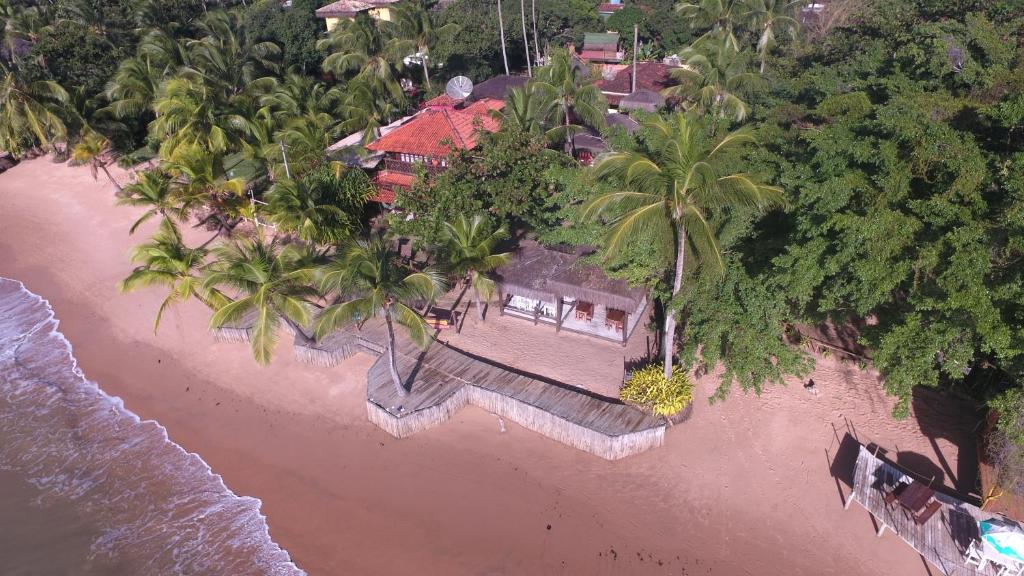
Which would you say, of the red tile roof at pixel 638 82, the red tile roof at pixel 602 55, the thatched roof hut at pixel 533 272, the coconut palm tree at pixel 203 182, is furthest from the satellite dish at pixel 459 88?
the red tile roof at pixel 602 55

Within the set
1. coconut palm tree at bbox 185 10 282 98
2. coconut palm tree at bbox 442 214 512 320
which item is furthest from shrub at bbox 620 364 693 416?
coconut palm tree at bbox 185 10 282 98

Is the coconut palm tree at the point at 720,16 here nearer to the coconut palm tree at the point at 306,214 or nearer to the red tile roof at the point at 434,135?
the red tile roof at the point at 434,135

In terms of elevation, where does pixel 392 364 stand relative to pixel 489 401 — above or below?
above

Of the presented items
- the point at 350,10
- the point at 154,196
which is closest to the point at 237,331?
the point at 154,196

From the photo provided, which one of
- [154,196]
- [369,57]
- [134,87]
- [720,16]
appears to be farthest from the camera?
[369,57]

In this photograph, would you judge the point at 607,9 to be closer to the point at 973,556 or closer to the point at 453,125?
the point at 453,125

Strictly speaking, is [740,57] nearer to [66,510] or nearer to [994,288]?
[994,288]
